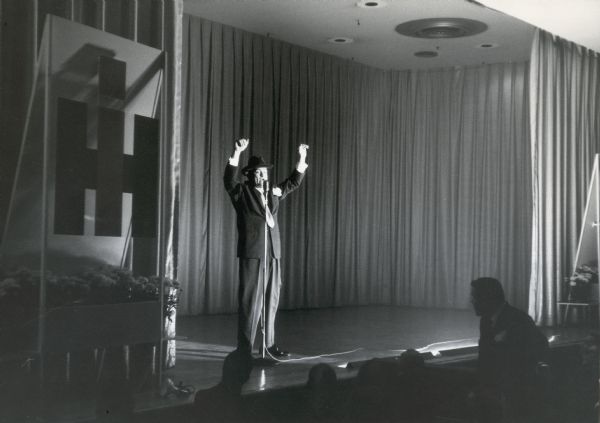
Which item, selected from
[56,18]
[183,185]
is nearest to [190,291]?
[183,185]

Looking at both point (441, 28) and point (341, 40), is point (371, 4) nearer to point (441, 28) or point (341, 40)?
point (441, 28)

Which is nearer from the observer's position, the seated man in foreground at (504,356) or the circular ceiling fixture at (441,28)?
the seated man in foreground at (504,356)

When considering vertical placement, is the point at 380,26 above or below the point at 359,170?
above

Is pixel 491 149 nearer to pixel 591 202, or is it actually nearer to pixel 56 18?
pixel 591 202

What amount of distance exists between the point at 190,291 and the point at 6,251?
4717mm

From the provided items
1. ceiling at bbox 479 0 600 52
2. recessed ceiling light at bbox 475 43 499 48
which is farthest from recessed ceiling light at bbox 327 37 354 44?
ceiling at bbox 479 0 600 52

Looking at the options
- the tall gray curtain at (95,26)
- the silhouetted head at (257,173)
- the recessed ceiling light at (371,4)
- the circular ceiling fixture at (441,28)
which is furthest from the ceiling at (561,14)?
the tall gray curtain at (95,26)

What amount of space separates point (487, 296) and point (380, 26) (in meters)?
5.13

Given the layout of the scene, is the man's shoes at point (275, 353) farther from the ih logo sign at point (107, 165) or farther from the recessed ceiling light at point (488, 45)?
the recessed ceiling light at point (488, 45)

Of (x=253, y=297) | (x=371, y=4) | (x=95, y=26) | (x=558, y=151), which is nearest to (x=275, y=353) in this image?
(x=253, y=297)

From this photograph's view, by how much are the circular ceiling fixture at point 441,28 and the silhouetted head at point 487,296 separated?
480 centimetres

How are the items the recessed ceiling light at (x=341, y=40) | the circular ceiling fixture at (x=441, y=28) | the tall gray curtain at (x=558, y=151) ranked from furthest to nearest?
1. the recessed ceiling light at (x=341, y=40)
2. the circular ceiling fixture at (x=441, y=28)
3. the tall gray curtain at (x=558, y=151)

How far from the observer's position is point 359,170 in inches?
A: 419

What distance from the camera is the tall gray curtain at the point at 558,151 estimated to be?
8039 millimetres
